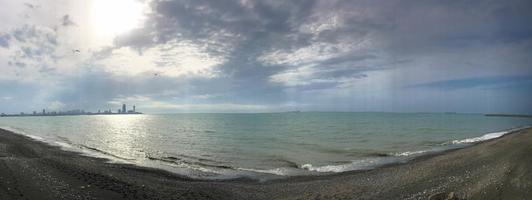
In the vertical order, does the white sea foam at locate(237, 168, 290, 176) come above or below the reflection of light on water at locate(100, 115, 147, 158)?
below

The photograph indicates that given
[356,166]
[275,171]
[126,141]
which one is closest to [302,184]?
[275,171]

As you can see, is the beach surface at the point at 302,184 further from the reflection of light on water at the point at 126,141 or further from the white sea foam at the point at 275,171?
the reflection of light on water at the point at 126,141

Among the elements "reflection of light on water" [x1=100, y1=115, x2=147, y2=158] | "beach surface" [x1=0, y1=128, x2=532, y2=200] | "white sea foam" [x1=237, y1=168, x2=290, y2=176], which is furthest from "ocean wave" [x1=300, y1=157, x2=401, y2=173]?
"reflection of light on water" [x1=100, y1=115, x2=147, y2=158]

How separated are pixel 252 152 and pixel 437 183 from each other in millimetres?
21281

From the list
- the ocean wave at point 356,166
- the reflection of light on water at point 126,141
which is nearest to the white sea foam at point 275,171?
the ocean wave at point 356,166

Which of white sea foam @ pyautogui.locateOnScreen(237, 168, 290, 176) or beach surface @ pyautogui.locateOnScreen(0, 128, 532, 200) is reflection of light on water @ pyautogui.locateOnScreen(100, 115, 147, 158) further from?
beach surface @ pyautogui.locateOnScreen(0, 128, 532, 200)

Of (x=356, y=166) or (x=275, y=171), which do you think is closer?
(x=275, y=171)

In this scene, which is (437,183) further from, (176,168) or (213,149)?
(213,149)

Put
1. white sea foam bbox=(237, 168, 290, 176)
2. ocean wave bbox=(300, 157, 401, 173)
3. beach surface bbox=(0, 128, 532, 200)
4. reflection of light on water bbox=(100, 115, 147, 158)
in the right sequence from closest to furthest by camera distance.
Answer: beach surface bbox=(0, 128, 532, 200)
white sea foam bbox=(237, 168, 290, 176)
ocean wave bbox=(300, 157, 401, 173)
reflection of light on water bbox=(100, 115, 147, 158)

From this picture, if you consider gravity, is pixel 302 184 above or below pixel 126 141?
above

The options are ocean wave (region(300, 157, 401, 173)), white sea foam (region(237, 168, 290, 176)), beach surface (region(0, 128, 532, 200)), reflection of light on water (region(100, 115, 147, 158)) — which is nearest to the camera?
beach surface (region(0, 128, 532, 200))

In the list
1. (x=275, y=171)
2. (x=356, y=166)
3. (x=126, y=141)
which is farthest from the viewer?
(x=126, y=141)

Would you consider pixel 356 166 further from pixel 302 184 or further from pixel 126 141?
pixel 126 141

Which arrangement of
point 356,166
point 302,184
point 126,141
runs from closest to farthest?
point 302,184
point 356,166
point 126,141
